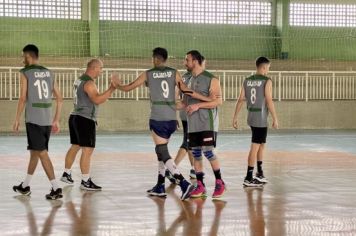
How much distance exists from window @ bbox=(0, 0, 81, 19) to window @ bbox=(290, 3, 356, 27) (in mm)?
10985

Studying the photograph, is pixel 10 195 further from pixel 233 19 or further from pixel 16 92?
pixel 233 19

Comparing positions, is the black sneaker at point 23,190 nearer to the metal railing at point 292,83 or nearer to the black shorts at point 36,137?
the black shorts at point 36,137

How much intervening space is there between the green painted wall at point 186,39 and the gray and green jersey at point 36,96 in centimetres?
1930

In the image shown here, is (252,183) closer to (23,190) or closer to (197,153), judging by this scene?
(197,153)

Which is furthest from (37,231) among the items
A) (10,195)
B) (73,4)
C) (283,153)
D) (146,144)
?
(73,4)

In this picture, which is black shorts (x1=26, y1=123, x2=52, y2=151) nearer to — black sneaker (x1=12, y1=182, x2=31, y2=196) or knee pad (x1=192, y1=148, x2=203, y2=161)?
black sneaker (x1=12, y1=182, x2=31, y2=196)

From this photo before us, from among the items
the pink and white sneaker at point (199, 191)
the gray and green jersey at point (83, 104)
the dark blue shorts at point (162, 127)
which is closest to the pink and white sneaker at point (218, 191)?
the pink and white sneaker at point (199, 191)

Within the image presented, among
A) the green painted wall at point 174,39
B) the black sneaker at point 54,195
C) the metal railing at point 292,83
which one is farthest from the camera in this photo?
the green painted wall at point 174,39

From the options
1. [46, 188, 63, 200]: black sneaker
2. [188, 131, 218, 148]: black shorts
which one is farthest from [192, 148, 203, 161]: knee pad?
[46, 188, 63, 200]: black sneaker

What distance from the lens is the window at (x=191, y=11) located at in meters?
28.5

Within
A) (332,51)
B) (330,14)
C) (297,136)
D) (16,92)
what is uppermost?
(330,14)

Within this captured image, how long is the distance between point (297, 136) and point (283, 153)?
22.3 ft

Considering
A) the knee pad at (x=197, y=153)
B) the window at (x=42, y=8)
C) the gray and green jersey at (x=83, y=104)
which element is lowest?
the knee pad at (x=197, y=153)

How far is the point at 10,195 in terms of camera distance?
9.04 metres
